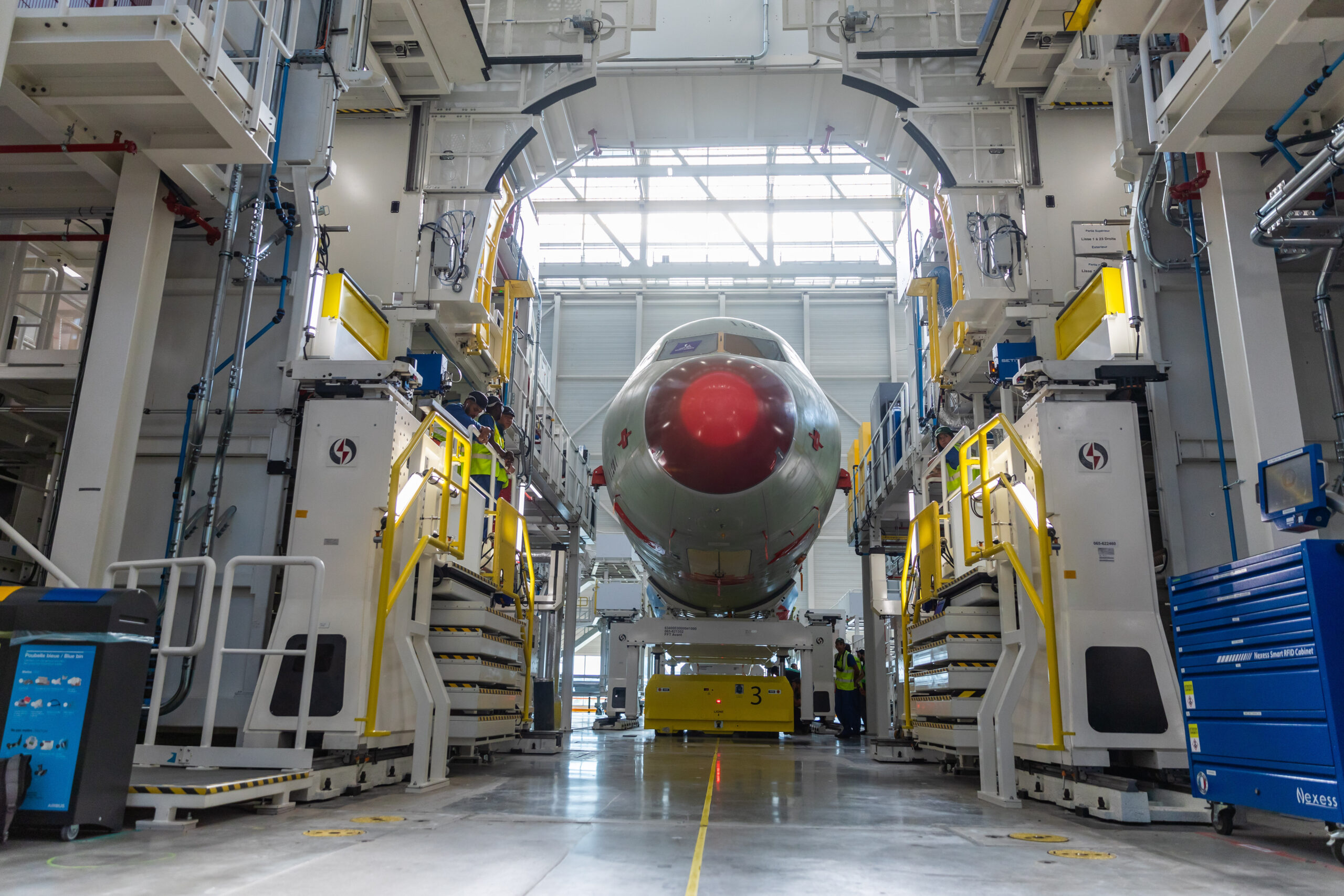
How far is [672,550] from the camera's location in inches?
337

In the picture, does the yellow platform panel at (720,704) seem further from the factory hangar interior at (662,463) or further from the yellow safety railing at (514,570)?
the yellow safety railing at (514,570)

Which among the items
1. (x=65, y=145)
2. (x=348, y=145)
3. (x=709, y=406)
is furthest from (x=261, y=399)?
(x=709, y=406)

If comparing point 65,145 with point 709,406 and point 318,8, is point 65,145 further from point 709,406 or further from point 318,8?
point 709,406

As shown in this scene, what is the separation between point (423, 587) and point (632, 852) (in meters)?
3.60

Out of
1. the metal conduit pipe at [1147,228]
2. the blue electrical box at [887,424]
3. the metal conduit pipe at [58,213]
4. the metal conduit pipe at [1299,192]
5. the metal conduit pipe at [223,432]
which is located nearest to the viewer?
the metal conduit pipe at [1299,192]

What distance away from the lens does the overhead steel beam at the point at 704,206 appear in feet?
91.6

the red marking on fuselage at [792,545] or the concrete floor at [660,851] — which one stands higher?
the red marking on fuselage at [792,545]

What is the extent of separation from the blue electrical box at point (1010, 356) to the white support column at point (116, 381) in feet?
22.8

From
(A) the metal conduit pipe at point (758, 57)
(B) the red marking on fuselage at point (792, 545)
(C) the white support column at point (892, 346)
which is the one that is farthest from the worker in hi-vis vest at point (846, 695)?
(C) the white support column at point (892, 346)

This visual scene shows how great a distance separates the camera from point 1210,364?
6.10 metres

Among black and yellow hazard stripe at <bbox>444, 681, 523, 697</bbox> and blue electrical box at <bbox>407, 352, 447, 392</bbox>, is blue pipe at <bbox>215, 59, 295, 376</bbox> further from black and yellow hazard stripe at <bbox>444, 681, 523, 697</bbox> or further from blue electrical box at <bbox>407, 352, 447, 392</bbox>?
black and yellow hazard stripe at <bbox>444, 681, 523, 697</bbox>

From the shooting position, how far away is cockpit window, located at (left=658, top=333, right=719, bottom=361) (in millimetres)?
9164

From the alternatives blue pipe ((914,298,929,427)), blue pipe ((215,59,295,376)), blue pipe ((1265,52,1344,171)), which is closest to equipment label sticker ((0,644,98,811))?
blue pipe ((215,59,295,376))

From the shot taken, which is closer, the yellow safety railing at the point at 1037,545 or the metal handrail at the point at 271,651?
the metal handrail at the point at 271,651
